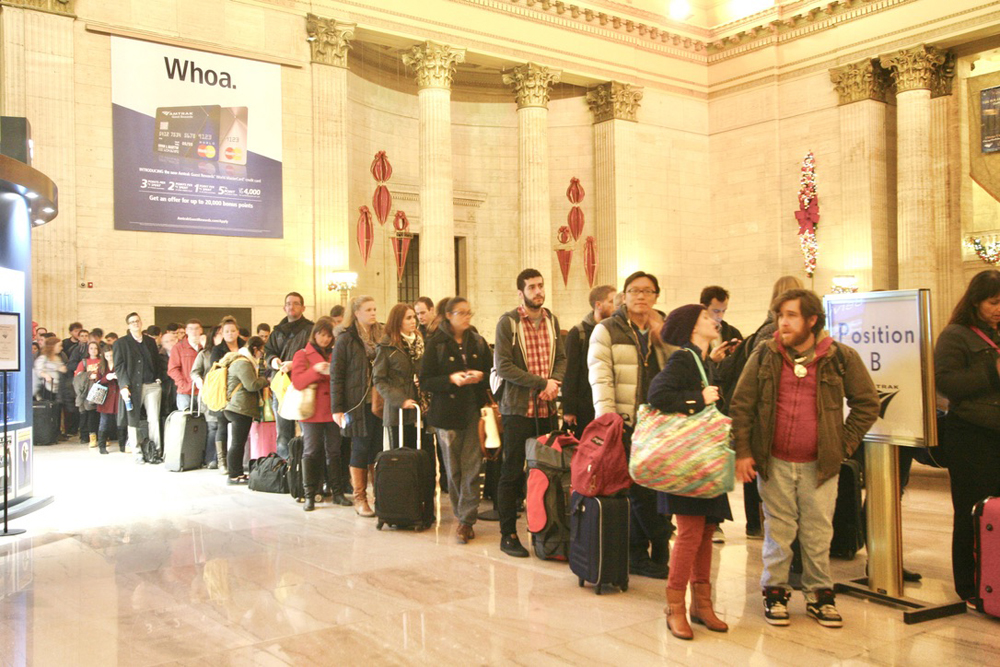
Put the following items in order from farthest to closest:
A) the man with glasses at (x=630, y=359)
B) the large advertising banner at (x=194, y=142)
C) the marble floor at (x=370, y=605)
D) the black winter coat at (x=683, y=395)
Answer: the large advertising banner at (x=194, y=142) < the man with glasses at (x=630, y=359) < the black winter coat at (x=683, y=395) < the marble floor at (x=370, y=605)

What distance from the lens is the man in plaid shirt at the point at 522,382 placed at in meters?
6.11

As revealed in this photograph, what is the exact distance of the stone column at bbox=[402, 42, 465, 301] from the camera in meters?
18.8

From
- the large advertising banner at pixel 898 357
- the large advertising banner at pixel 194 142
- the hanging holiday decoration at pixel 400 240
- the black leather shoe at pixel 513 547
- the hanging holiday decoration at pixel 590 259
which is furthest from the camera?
the hanging holiday decoration at pixel 590 259

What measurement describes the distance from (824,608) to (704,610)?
652mm

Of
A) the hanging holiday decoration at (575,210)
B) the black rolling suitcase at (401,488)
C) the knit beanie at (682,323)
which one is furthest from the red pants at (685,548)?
the hanging holiday decoration at (575,210)

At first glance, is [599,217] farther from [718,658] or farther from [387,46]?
[718,658]

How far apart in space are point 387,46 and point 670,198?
28.3ft

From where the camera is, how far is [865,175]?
67.7ft

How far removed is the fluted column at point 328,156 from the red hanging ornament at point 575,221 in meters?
6.99

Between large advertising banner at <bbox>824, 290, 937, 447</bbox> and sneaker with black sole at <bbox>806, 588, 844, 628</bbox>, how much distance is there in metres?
0.99

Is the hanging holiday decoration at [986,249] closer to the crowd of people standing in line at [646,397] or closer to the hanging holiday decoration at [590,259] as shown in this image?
the hanging holiday decoration at [590,259]

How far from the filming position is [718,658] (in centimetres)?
394

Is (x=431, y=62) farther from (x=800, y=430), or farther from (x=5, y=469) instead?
(x=800, y=430)

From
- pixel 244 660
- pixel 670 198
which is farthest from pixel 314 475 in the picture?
pixel 670 198
